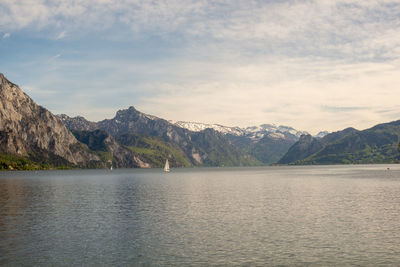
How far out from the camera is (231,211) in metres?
75.4

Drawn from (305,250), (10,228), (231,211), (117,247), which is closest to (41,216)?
(10,228)

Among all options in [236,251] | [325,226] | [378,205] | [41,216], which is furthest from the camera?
[378,205]

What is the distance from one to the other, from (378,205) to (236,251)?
2096 inches

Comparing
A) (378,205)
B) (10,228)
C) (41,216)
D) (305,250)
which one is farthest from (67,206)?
(378,205)

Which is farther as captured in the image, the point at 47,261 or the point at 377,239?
the point at 377,239

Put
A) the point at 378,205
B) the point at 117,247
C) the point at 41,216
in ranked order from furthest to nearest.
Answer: the point at 378,205, the point at 41,216, the point at 117,247

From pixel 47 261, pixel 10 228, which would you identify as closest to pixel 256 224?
pixel 47 261

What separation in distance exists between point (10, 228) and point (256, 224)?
1577 inches

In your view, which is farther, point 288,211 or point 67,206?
point 67,206

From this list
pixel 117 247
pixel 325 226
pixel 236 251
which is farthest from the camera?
pixel 325 226

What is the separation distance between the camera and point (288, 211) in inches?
2916

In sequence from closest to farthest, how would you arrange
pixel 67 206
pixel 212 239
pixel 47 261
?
pixel 47 261
pixel 212 239
pixel 67 206

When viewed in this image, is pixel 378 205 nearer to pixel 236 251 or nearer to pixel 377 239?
pixel 377 239

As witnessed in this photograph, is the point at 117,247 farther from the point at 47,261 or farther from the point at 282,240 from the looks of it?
the point at 282,240
